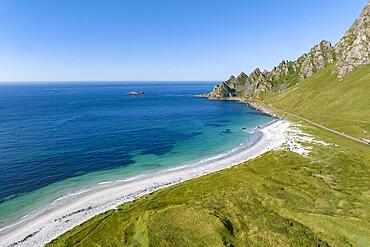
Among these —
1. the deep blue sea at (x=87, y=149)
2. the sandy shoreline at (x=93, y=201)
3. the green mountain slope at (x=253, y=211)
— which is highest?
the green mountain slope at (x=253, y=211)

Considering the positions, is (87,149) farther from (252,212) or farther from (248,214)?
(252,212)

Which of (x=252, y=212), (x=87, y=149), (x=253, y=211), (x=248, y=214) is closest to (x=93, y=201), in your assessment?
(x=248, y=214)

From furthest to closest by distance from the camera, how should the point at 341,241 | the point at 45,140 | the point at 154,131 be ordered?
1. the point at 154,131
2. the point at 45,140
3. the point at 341,241

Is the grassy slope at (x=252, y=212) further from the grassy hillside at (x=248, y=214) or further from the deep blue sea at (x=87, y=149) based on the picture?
the deep blue sea at (x=87, y=149)

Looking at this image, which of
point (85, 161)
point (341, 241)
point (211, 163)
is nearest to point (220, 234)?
point (341, 241)

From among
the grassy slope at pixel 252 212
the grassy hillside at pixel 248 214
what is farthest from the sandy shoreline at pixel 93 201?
the grassy hillside at pixel 248 214

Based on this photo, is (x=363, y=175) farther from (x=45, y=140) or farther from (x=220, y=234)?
(x=45, y=140)

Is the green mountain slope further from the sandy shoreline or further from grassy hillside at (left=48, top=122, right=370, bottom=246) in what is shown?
the sandy shoreline
